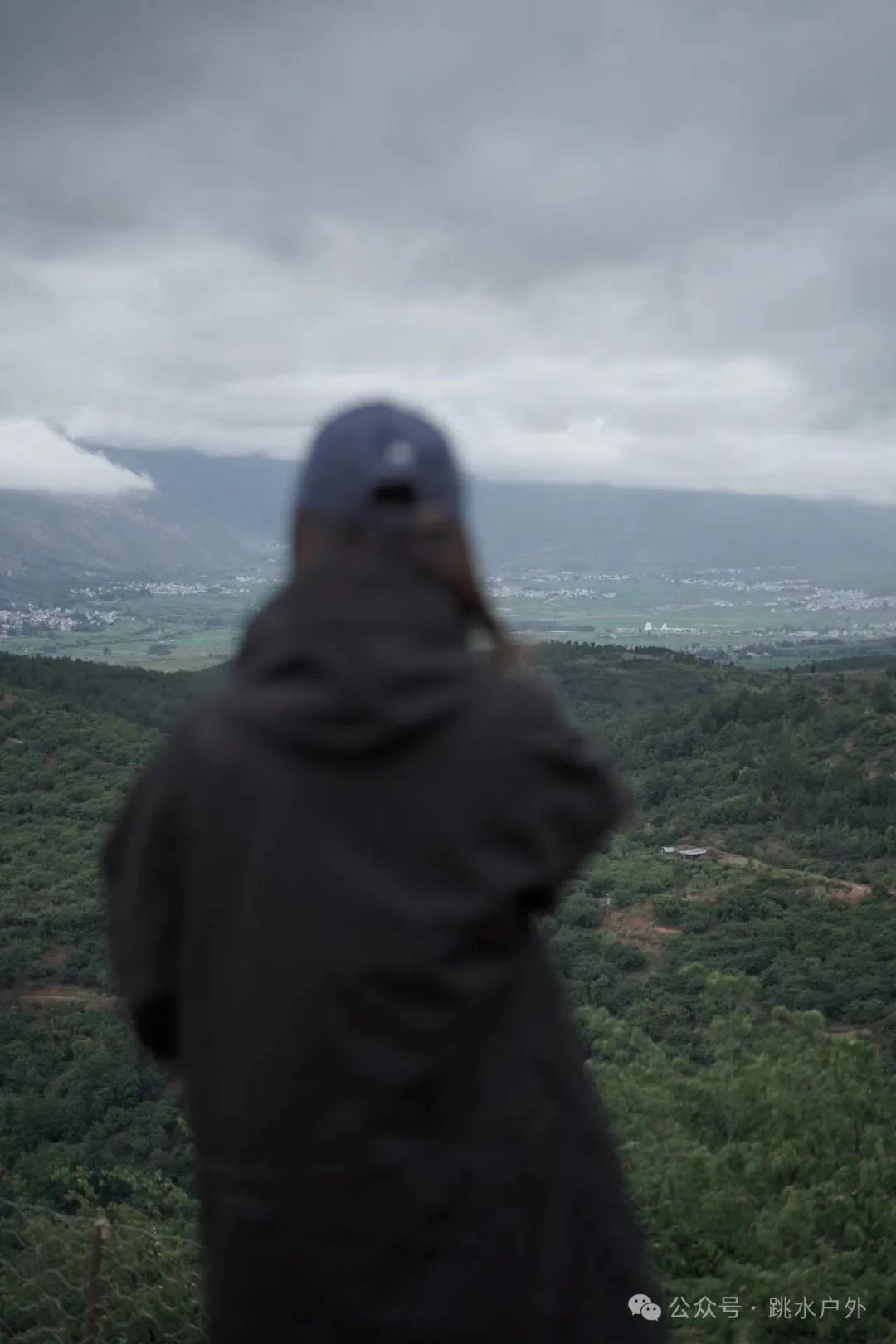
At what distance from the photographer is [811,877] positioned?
1780cm

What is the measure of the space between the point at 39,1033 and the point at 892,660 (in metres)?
28.3

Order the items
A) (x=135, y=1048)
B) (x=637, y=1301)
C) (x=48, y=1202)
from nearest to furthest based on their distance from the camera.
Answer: (x=637, y=1301)
(x=48, y=1202)
(x=135, y=1048)

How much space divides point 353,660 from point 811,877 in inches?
703

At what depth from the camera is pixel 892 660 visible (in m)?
34.7

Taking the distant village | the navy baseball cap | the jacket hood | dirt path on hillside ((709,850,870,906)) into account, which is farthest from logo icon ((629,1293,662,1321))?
the distant village

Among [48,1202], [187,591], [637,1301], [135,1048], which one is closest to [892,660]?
[135,1048]

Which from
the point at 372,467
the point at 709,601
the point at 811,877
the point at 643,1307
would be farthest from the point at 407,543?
the point at 709,601

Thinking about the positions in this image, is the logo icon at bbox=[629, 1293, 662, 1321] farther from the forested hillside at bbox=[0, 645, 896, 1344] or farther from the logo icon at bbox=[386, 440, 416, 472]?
the logo icon at bbox=[386, 440, 416, 472]

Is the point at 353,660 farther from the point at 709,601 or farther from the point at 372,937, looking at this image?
the point at 709,601

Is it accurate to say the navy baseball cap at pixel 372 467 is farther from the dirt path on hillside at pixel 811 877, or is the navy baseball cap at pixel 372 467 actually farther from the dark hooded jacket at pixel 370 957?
the dirt path on hillside at pixel 811 877

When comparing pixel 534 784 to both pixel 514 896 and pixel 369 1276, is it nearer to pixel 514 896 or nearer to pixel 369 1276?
pixel 514 896

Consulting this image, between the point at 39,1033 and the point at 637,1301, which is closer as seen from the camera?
the point at 637,1301

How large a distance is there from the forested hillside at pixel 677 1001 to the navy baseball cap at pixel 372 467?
43cm

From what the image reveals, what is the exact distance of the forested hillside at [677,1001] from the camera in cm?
370
